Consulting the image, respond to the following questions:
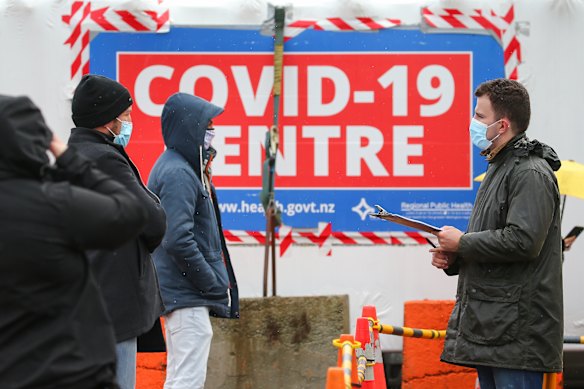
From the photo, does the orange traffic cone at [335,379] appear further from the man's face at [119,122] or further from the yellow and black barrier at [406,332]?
the yellow and black barrier at [406,332]

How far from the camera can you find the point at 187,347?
17.8 ft

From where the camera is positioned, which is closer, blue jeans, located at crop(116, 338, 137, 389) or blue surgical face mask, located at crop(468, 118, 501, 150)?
blue jeans, located at crop(116, 338, 137, 389)

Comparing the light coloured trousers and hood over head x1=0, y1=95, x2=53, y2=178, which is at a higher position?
hood over head x1=0, y1=95, x2=53, y2=178

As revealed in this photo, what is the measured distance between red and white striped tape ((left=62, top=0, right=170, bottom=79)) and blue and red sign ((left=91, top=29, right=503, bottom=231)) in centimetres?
7

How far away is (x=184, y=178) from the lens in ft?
18.2

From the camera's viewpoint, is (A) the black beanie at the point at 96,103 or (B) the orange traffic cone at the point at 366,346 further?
(B) the orange traffic cone at the point at 366,346

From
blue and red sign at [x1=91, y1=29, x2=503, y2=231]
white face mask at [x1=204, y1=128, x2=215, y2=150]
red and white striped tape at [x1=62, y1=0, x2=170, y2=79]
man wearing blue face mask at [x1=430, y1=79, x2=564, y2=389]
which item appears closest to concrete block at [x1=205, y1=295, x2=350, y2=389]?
blue and red sign at [x1=91, y1=29, x2=503, y2=231]

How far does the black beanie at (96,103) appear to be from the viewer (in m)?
4.42

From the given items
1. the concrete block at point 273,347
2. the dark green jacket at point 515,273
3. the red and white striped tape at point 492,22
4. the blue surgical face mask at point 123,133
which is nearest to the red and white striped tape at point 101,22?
the red and white striped tape at point 492,22

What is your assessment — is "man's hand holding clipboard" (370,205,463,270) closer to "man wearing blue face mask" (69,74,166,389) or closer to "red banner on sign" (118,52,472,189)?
"man wearing blue face mask" (69,74,166,389)

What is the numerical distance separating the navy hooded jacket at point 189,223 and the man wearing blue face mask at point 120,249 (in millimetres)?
937

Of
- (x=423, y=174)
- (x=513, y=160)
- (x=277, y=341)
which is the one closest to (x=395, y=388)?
(x=277, y=341)

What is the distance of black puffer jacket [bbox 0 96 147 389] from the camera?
2764 mm

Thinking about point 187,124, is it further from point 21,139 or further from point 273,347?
point 21,139
